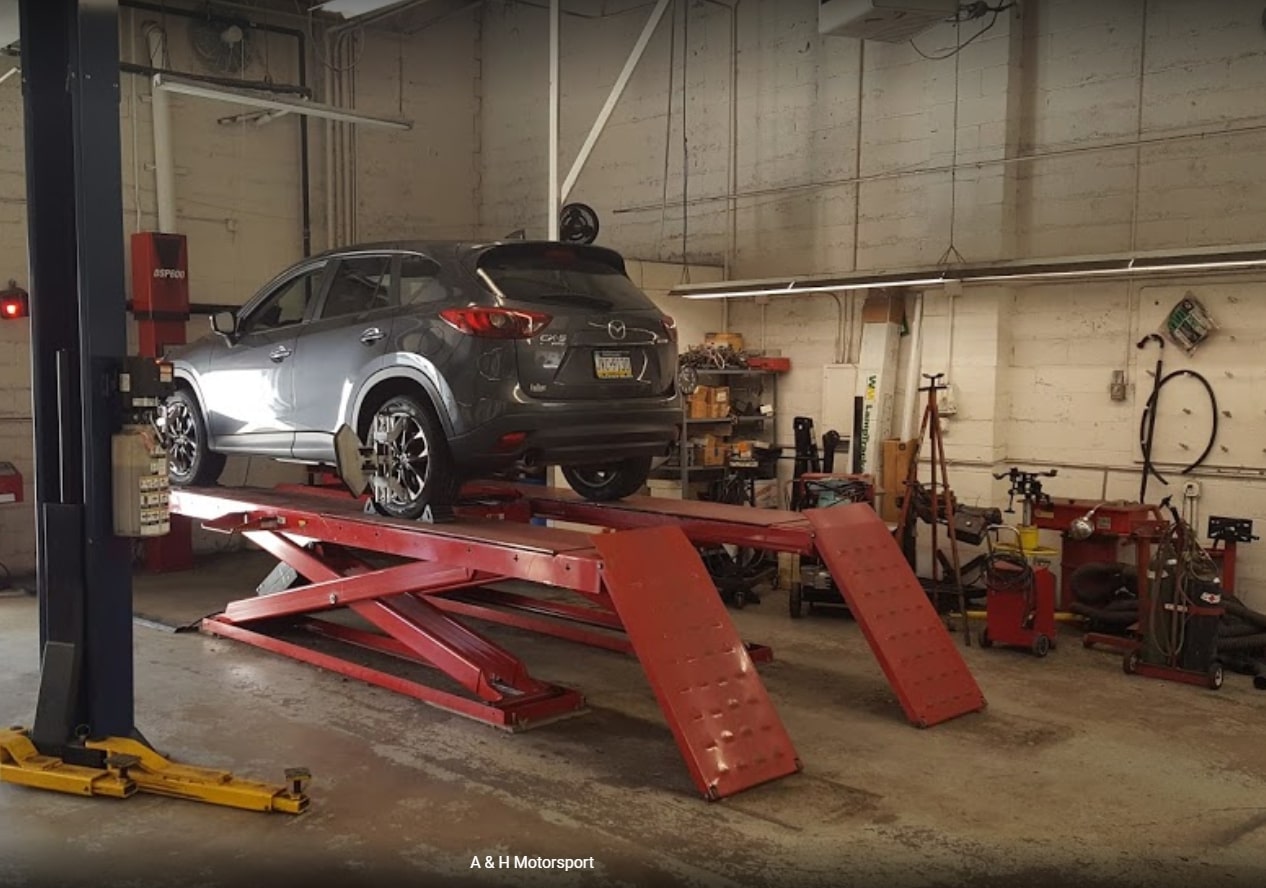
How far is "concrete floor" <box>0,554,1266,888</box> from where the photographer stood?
3793 millimetres

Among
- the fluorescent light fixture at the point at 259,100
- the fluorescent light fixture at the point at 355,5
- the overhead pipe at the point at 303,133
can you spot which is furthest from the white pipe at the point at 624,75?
the overhead pipe at the point at 303,133

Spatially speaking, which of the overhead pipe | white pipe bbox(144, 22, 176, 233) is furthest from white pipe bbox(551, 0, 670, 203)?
white pipe bbox(144, 22, 176, 233)

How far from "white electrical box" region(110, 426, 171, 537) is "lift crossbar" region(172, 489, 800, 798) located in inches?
46.0

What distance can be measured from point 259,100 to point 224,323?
7.30 ft

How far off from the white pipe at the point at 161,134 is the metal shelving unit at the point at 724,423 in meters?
4.78

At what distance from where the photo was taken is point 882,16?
711 centimetres

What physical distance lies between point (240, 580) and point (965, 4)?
717 cm

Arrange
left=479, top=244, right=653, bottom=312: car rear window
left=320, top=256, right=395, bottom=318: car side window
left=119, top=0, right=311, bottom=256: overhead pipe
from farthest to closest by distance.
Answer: left=119, top=0, right=311, bottom=256: overhead pipe < left=320, top=256, right=395, bottom=318: car side window < left=479, top=244, right=653, bottom=312: car rear window

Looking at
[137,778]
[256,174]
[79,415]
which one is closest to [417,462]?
[79,415]

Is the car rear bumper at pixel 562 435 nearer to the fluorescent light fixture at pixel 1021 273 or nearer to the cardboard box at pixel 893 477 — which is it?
the fluorescent light fixture at pixel 1021 273

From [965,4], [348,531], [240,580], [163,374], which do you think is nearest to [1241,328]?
[965,4]

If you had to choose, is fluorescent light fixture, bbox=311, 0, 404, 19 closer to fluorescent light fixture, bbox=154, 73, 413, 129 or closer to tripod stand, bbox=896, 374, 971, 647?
fluorescent light fixture, bbox=154, 73, 413, 129

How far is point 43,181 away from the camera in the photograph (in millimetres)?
4441

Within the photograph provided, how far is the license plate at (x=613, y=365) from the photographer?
5355 millimetres
